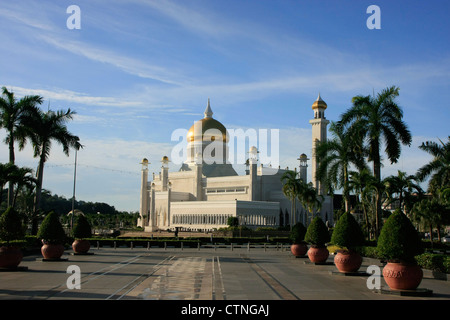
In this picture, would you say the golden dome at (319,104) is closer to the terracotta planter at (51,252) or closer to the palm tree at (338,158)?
the palm tree at (338,158)

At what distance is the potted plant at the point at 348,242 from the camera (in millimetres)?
19562

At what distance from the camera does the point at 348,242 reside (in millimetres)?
20172

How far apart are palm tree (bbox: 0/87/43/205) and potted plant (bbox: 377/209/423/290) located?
1041 inches

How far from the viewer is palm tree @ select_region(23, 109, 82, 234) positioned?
35750 millimetres

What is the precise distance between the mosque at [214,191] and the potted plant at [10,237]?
4573cm

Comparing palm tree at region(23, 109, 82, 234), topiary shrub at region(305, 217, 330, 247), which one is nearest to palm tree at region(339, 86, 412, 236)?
topiary shrub at region(305, 217, 330, 247)

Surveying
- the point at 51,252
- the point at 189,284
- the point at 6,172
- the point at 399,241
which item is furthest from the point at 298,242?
the point at 6,172

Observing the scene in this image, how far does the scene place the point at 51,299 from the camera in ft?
42.5

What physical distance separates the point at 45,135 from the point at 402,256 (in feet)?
94.3

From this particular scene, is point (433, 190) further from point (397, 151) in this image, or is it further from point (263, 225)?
point (263, 225)

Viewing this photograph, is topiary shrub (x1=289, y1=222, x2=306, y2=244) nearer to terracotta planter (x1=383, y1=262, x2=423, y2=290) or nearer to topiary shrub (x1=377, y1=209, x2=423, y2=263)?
topiary shrub (x1=377, y1=209, x2=423, y2=263)

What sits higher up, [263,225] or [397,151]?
[397,151]
